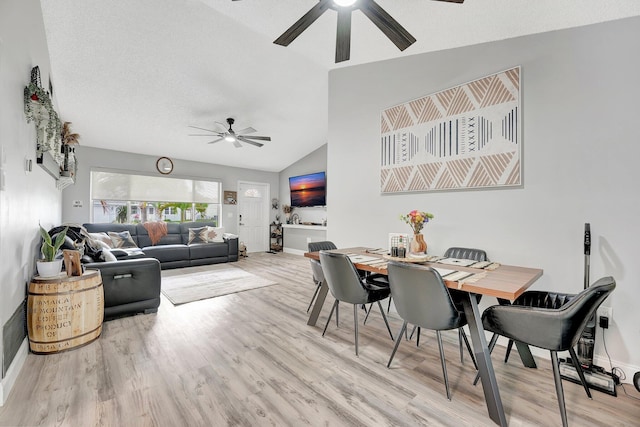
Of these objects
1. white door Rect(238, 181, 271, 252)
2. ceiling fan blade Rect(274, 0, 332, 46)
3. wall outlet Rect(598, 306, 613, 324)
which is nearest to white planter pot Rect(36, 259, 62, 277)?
ceiling fan blade Rect(274, 0, 332, 46)

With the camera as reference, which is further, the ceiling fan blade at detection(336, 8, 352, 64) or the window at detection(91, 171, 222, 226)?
the window at detection(91, 171, 222, 226)

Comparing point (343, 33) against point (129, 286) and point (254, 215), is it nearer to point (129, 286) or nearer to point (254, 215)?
point (129, 286)

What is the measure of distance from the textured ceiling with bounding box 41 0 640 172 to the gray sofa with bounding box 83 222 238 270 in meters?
1.76

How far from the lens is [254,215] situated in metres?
7.84

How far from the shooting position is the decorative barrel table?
6.73 ft

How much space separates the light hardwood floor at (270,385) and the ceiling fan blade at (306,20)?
2562 mm

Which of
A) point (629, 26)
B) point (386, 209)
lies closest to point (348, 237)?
point (386, 209)

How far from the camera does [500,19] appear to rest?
2.24m

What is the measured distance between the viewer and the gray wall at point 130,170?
17.2ft

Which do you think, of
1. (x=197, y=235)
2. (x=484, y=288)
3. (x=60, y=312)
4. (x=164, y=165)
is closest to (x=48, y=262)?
(x=60, y=312)

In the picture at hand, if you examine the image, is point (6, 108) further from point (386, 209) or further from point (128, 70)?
point (386, 209)

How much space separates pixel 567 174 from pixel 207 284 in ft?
15.0

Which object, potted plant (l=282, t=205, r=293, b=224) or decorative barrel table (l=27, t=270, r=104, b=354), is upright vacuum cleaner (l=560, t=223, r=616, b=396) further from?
potted plant (l=282, t=205, r=293, b=224)

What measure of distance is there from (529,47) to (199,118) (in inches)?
187
